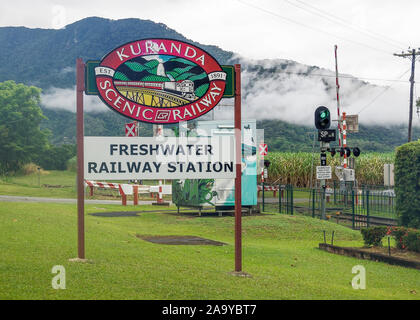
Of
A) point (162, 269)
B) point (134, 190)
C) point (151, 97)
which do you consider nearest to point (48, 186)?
point (134, 190)

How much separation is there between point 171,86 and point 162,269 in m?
2.79

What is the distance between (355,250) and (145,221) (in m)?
7.37

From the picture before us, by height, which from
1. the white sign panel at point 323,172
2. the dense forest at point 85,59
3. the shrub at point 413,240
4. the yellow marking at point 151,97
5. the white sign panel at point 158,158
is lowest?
the shrub at point 413,240

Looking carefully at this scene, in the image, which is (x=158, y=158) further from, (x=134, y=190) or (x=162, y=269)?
(x=134, y=190)

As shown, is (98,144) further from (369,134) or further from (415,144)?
(369,134)

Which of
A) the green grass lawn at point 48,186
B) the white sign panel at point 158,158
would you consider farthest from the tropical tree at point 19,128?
the white sign panel at point 158,158

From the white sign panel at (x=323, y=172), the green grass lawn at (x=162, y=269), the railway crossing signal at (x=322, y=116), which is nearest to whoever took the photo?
the green grass lawn at (x=162, y=269)

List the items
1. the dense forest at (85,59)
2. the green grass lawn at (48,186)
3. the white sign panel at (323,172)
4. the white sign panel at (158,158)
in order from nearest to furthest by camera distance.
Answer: the white sign panel at (158,158) < the white sign panel at (323,172) < the green grass lawn at (48,186) < the dense forest at (85,59)

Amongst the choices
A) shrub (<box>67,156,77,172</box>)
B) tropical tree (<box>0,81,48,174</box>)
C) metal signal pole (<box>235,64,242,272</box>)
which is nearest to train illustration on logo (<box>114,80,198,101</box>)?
metal signal pole (<box>235,64,242,272</box>)

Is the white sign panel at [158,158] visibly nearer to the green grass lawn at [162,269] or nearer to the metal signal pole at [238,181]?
the metal signal pole at [238,181]

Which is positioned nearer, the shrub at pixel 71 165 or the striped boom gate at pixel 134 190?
the striped boom gate at pixel 134 190

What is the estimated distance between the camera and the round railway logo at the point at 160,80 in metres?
7.66

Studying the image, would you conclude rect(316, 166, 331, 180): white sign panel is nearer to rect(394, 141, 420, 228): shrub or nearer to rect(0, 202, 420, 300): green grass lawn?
rect(0, 202, 420, 300): green grass lawn
